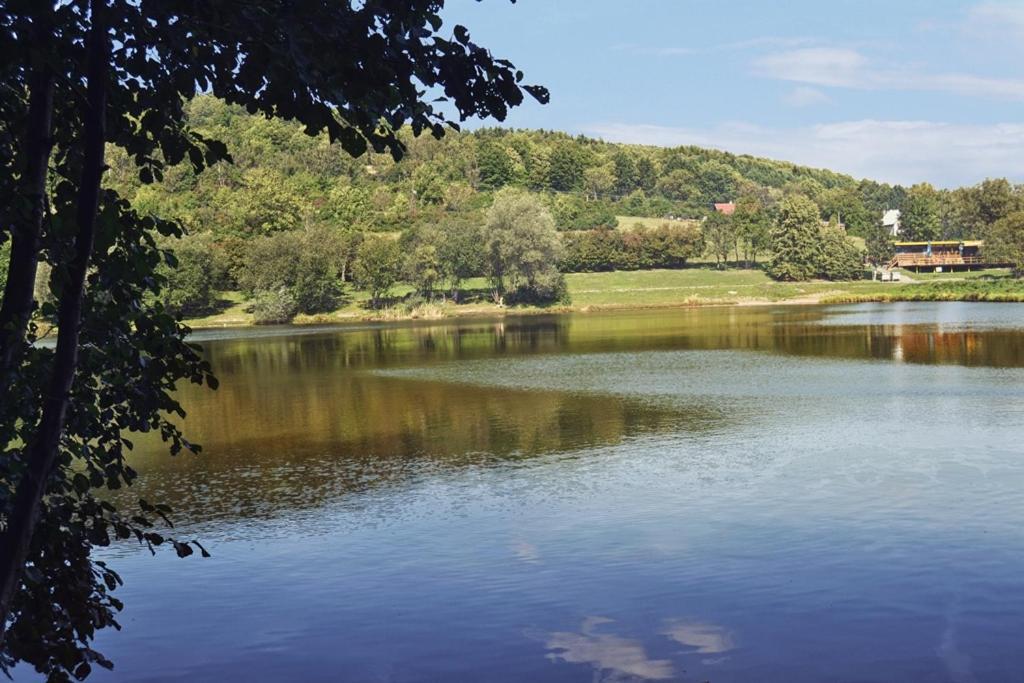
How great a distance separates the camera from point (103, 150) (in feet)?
20.3

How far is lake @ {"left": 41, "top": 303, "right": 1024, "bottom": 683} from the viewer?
43.7ft

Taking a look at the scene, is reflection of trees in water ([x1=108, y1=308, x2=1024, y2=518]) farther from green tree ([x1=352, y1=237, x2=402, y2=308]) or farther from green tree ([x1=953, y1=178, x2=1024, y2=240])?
green tree ([x1=953, y1=178, x2=1024, y2=240])

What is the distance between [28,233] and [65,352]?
0.71 metres

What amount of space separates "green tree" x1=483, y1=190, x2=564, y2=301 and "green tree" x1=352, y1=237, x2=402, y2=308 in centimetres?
1078

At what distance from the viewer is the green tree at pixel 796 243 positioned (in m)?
144

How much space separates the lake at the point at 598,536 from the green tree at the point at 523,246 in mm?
78573

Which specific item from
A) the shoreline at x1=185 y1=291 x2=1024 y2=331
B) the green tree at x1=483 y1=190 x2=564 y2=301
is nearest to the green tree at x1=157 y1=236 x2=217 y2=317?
the shoreline at x1=185 y1=291 x2=1024 y2=331

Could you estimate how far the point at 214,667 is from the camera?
526 inches

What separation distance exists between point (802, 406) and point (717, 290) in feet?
327

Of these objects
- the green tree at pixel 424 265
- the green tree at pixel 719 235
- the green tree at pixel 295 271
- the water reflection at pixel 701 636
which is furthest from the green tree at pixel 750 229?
the water reflection at pixel 701 636

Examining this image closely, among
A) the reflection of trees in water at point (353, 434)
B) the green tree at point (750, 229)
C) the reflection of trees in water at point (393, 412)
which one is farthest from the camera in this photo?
the green tree at point (750, 229)

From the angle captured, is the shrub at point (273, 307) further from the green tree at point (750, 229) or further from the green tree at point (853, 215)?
the green tree at point (853, 215)

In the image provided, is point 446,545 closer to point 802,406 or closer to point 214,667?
point 214,667

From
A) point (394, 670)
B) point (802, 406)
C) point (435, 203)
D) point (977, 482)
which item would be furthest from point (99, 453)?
point (435, 203)
